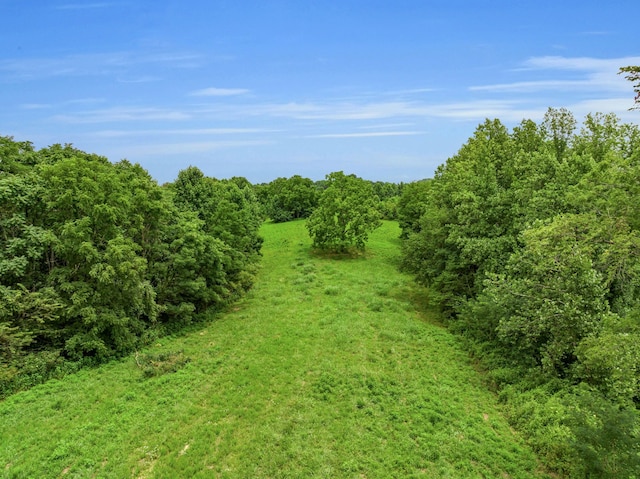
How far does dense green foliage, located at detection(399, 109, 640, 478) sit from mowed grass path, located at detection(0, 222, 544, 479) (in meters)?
2.03

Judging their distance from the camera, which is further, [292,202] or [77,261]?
[292,202]

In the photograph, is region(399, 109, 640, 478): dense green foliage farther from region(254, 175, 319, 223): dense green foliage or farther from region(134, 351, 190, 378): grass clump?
region(254, 175, 319, 223): dense green foliage

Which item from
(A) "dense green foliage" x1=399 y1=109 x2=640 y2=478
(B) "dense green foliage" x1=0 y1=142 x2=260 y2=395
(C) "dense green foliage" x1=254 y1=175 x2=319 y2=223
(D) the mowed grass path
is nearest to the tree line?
(B) "dense green foliage" x1=0 y1=142 x2=260 y2=395

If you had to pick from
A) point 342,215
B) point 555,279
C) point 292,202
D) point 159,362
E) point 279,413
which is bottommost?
point 279,413

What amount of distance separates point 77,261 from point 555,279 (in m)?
24.1

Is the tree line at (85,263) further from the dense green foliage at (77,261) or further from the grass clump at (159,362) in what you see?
the grass clump at (159,362)

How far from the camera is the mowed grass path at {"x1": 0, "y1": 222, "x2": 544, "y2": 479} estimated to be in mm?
12422

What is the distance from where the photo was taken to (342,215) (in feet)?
142

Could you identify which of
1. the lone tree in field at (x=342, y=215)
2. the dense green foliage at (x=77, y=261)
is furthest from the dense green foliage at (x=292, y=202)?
the dense green foliage at (x=77, y=261)

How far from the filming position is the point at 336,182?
148 feet

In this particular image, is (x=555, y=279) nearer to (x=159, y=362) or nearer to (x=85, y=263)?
(x=159, y=362)

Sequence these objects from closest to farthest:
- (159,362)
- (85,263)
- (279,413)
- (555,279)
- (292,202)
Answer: (279,413), (555,279), (159,362), (85,263), (292,202)

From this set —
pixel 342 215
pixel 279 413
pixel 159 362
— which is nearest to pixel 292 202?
pixel 342 215

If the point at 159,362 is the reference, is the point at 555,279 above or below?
above
